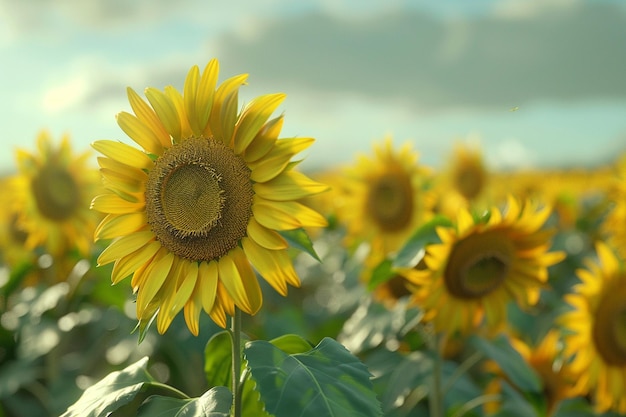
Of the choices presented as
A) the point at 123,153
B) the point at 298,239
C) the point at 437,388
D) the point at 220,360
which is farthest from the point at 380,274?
the point at 123,153

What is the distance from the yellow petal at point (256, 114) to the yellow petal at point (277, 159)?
56 millimetres

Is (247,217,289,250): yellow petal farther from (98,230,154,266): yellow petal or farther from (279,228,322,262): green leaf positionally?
(98,230,154,266): yellow petal

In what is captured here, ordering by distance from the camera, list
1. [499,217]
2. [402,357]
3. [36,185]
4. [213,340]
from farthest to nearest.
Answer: [36,185], [402,357], [499,217], [213,340]

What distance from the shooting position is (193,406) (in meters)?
1.58

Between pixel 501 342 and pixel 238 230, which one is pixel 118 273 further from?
pixel 501 342

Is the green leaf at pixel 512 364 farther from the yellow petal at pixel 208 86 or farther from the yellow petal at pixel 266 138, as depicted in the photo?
the yellow petal at pixel 208 86

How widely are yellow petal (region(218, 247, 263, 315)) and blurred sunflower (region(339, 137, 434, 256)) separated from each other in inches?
111

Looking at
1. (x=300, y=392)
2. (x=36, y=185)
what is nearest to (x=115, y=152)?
(x=300, y=392)

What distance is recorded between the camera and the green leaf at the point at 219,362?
1.93m

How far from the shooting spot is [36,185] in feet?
14.4

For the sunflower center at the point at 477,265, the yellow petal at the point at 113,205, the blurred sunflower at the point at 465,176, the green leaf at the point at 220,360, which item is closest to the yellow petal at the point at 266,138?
the yellow petal at the point at 113,205

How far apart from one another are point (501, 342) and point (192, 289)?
1.84 metres

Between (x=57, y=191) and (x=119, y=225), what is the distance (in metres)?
2.93

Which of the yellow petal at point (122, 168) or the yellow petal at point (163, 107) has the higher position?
the yellow petal at point (163, 107)
